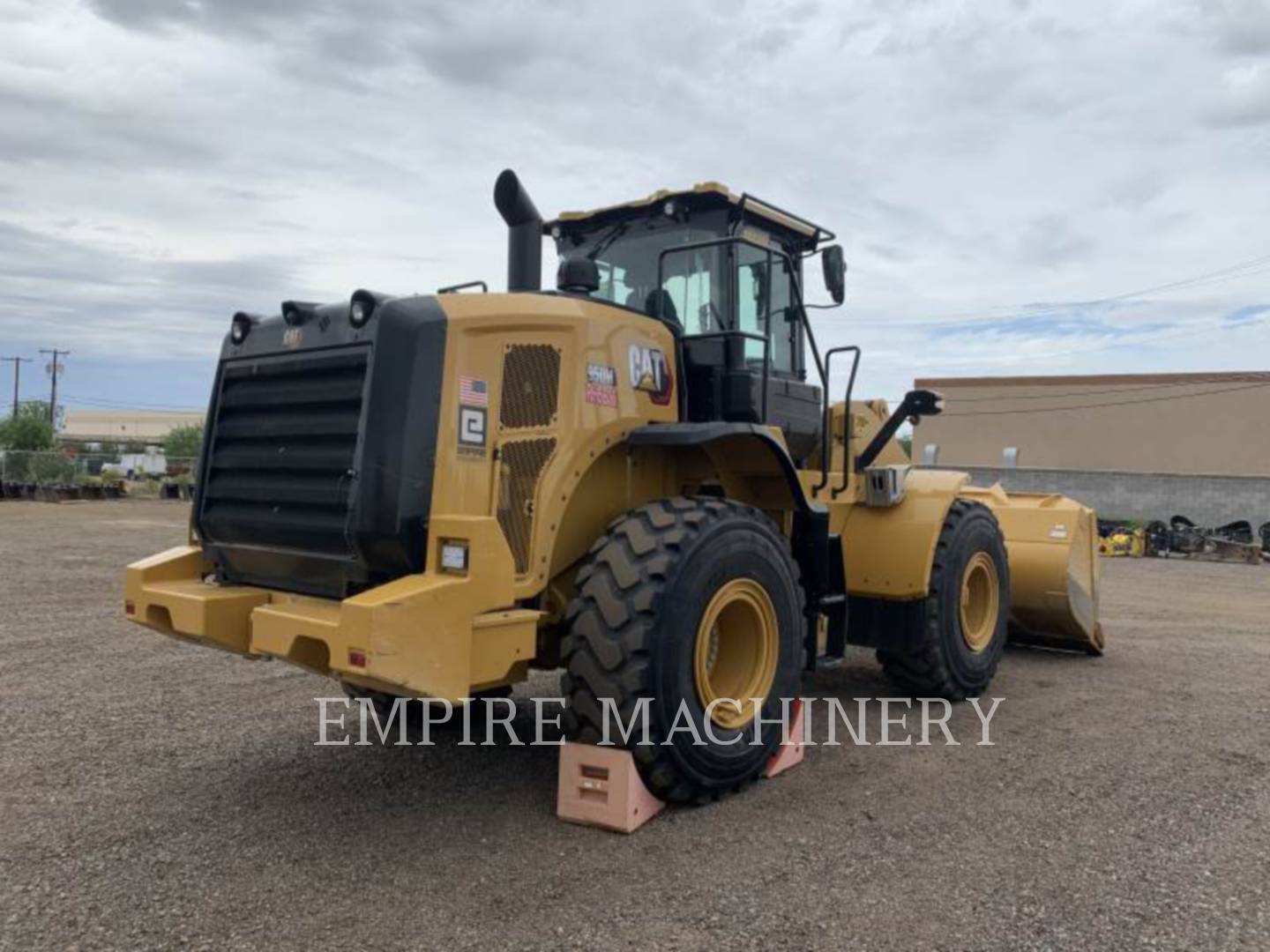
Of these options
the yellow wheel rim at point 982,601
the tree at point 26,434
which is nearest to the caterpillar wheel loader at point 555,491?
the yellow wheel rim at point 982,601

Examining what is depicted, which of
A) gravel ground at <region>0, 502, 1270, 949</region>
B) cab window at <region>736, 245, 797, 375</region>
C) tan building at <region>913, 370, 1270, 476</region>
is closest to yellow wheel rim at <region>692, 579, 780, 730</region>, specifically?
gravel ground at <region>0, 502, 1270, 949</region>

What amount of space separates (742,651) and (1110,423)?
3551 centimetres

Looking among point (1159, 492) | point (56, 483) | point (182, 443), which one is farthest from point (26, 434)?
point (1159, 492)

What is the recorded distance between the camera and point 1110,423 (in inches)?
1435

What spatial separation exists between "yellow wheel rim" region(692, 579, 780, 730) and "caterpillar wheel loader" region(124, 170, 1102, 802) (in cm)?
1

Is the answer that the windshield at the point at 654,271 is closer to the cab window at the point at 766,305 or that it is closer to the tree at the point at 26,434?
the cab window at the point at 766,305

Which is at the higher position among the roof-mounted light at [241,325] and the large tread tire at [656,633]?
the roof-mounted light at [241,325]

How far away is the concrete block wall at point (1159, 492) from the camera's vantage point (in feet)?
92.5

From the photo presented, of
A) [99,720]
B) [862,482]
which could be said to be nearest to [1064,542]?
[862,482]

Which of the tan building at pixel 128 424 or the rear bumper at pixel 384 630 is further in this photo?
the tan building at pixel 128 424

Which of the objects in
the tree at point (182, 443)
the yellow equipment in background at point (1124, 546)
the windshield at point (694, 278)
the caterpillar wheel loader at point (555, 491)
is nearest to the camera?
the caterpillar wheel loader at point (555, 491)

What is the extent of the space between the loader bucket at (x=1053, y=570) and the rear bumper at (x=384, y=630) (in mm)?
5358

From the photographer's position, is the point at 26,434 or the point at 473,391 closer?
the point at 473,391

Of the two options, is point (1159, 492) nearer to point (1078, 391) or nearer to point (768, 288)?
point (1078, 391)
